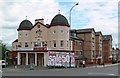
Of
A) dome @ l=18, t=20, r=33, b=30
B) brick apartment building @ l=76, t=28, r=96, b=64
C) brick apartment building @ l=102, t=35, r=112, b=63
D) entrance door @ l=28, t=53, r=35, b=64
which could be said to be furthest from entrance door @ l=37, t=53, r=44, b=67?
brick apartment building @ l=102, t=35, r=112, b=63

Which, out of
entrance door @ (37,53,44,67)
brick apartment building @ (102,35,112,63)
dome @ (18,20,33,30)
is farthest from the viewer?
brick apartment building @ (102,35,112,63)

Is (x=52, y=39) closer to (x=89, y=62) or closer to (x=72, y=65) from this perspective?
(x=72, y=65)

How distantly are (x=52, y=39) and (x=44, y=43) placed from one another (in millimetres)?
3257

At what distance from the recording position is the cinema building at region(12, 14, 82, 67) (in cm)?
6025

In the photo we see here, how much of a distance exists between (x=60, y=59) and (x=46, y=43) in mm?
7465

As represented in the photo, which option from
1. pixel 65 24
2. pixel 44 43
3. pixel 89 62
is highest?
pixel 65 24

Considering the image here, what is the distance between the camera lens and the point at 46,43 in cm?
6588

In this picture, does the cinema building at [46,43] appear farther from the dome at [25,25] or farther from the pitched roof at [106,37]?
the pitched roof at [106,37]

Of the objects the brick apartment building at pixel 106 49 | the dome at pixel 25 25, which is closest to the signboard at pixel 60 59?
the dome at pixel 25 25

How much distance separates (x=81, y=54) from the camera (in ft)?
259

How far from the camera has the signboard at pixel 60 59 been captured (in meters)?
59.3

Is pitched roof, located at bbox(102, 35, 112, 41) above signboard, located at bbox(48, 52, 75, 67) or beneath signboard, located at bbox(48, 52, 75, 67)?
above

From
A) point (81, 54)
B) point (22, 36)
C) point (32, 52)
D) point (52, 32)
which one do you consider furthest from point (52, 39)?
point (81, 54)

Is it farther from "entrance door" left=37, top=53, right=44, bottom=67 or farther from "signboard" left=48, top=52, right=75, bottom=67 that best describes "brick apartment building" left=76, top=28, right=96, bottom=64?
"entrance door" left=37, top=53, right=44, bottom=67
